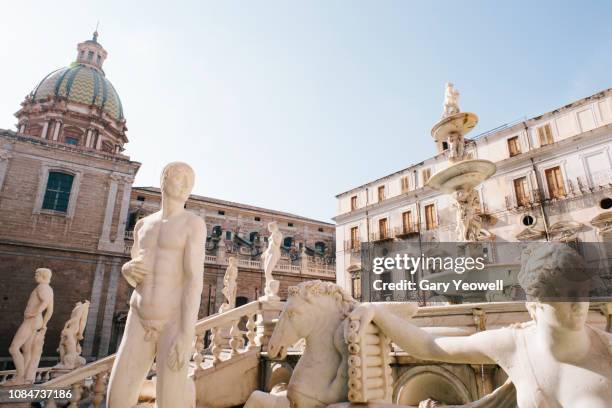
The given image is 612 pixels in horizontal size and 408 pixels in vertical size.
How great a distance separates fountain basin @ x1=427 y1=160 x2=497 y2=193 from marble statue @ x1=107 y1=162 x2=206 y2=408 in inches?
236

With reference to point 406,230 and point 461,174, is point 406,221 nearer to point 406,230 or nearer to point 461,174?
point 406,230

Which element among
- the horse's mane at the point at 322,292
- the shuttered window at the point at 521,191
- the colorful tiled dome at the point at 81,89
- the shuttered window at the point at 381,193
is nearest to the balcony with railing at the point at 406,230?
the shuttered window at the point at 381,193

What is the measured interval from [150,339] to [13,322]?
2117 centimetres

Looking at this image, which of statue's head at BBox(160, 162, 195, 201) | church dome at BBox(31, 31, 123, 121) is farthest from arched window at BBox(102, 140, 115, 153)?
statue's head at BBox(160, 162, 195, 201)

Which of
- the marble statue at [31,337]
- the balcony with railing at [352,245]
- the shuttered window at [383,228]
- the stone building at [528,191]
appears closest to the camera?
the marble statue at [31,337]

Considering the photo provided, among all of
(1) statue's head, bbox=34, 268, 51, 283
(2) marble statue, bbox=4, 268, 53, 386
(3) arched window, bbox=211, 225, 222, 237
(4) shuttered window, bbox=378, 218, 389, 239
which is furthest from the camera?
(3) arched window, bbox=211, 225, 222, 237

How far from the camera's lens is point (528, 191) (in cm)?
2050

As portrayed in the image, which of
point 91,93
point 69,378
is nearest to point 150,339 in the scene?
point 69,378

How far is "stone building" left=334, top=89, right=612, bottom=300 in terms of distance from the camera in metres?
18.2

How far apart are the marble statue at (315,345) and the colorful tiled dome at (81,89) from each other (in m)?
35.5

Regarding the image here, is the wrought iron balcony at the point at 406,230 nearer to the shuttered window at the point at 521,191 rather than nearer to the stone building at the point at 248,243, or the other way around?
the shuttered window at the point at 521,191

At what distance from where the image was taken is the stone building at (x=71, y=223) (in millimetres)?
19422

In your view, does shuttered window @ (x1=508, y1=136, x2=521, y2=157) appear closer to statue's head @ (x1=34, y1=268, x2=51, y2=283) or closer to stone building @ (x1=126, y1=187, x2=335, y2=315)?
stone building @ (x1=126, y1=187, x2=335, y2=315)

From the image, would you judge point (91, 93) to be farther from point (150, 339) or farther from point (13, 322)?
point (150, 339)
